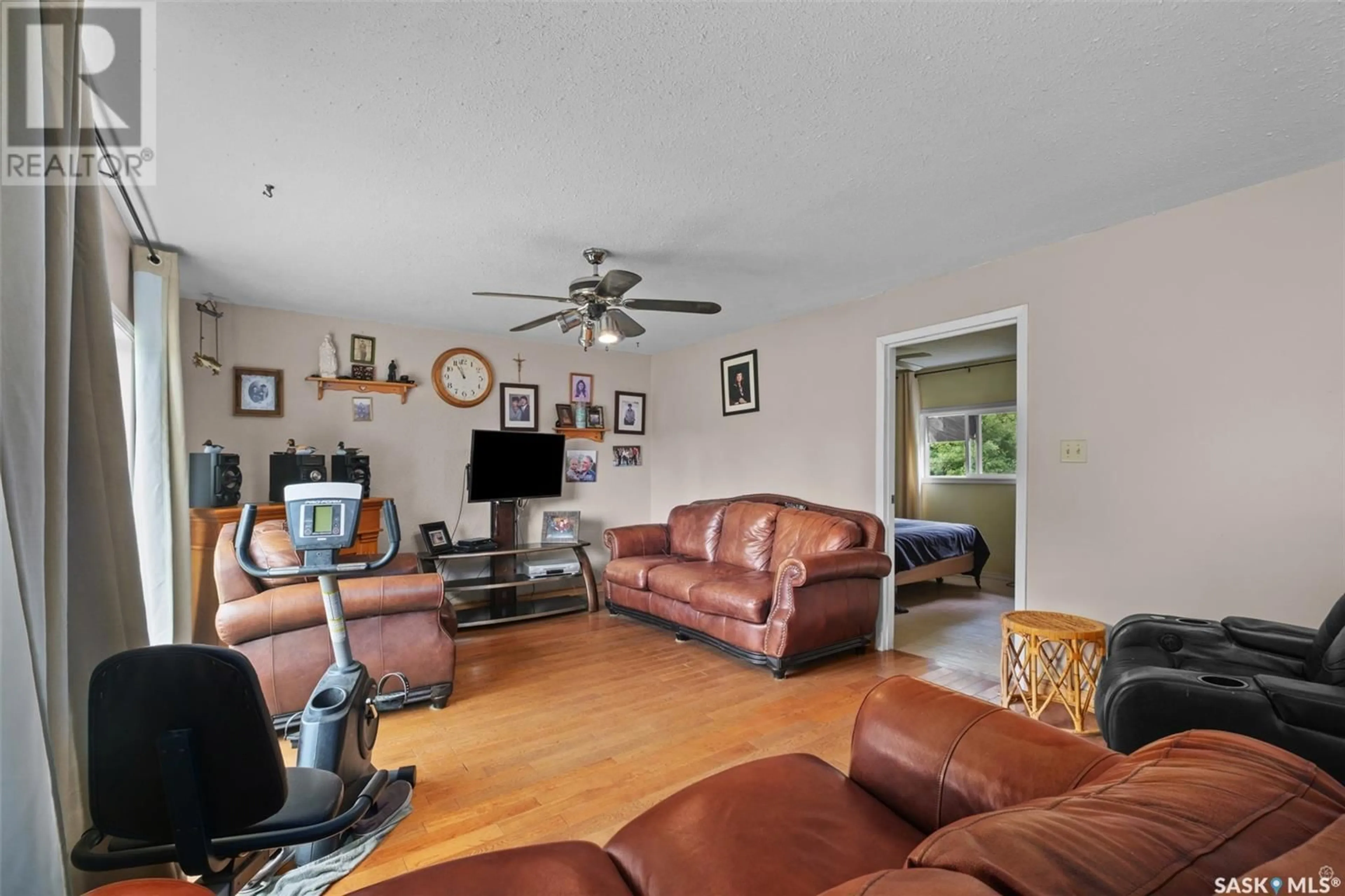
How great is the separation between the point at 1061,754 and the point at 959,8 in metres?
1.73

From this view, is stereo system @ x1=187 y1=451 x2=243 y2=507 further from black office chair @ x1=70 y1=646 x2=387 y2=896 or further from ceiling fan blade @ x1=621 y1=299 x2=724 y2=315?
black office chair @ x1=70 y1=646 x2=387 y2=896

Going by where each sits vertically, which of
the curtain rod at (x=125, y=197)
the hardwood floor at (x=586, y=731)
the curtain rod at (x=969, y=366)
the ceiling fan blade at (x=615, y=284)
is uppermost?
the curtain rod at (x=125, y=197)

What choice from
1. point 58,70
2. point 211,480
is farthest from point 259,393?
point 58,70

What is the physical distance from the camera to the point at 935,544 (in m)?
5.02

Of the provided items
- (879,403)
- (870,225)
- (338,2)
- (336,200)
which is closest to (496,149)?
(338,2)

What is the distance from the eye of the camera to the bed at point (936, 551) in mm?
4770

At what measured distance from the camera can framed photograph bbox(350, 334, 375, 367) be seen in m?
4.40

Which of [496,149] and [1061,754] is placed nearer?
[1061,754]

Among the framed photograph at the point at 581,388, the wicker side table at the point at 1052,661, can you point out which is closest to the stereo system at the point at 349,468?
the framed photograph at the point at 581,388

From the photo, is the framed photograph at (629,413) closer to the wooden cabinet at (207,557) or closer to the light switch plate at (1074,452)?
the wooden cabinet at (207,557)

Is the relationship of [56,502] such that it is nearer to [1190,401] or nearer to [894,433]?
[1190,401]

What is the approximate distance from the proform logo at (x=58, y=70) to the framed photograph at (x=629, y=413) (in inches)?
172

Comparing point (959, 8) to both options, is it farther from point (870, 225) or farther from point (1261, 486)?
point (1261, 486)

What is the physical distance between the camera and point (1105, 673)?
6.46 ft
